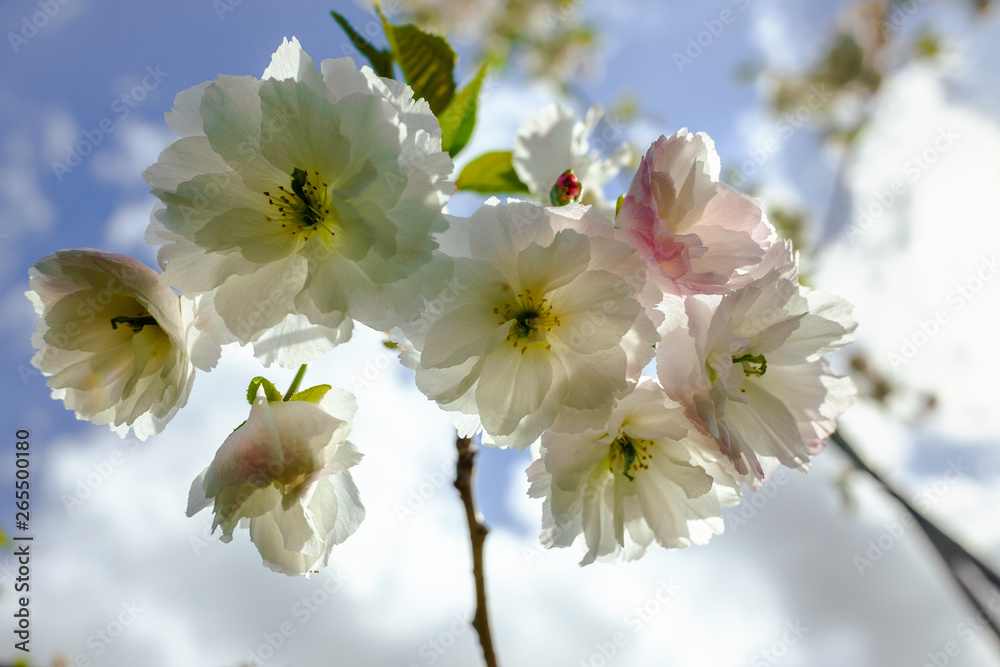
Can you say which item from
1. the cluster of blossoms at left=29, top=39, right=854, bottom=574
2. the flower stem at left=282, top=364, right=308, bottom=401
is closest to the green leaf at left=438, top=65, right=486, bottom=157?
the cluster of blossoms at left=29, top=39, right=854, bottom=574

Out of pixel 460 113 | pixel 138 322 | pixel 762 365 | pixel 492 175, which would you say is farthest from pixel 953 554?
pixel 138 322

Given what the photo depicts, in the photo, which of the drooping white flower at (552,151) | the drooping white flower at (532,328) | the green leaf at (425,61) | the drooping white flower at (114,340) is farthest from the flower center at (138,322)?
the drooping white flower at (552,151)

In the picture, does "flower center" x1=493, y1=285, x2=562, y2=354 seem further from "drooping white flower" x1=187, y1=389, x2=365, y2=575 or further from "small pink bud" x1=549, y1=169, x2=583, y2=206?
"small pink bud" x1=549, y1=169, x2=583, y2=206

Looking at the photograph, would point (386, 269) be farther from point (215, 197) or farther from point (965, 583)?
point (965, 583)

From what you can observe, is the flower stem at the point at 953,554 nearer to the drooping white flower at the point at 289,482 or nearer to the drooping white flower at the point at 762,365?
the drooping white flower at the point at 762,365

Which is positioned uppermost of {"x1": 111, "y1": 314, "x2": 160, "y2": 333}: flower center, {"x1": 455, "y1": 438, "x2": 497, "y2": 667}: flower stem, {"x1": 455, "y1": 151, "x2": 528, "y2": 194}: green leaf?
{"x1": 455, "y1": 151, "x2": 528, "y2": 194}: green leaf

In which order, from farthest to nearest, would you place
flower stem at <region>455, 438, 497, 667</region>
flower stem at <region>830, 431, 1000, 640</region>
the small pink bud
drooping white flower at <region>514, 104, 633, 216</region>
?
flower stem at <region>830, 431, 1000, 640</region> → drooping white flower at <region>514, 104, 633, 216</region> → the small pink bud → flower stem at <region>455, 438, 497, 667</region>

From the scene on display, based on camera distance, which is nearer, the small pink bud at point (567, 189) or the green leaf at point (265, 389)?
the green leaf at point (265, 389)
